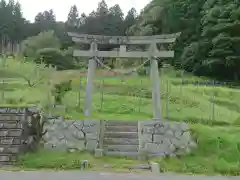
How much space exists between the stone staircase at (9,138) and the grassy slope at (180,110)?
42cm

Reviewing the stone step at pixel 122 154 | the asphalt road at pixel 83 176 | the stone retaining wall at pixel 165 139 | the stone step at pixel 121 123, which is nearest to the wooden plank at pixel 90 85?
the stone step at pixel 121 123

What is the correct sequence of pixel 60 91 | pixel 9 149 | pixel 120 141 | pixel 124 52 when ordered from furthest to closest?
pixel 60 91 < pixel 124 52 < pixel 120 141 < pixel 9 149

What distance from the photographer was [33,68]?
20.8 m

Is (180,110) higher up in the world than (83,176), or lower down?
higher up

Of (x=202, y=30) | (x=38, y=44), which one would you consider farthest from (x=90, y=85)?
(x=38, y=44)

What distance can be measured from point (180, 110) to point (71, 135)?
23.9 ft

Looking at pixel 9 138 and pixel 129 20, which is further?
pixel 129 20

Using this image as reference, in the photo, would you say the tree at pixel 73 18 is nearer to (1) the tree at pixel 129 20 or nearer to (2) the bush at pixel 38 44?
(1) the tree at pixel 129 20

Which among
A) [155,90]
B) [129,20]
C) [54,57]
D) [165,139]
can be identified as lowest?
[165,139]

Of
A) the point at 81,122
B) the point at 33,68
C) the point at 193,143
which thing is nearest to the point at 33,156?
the point at 81,122

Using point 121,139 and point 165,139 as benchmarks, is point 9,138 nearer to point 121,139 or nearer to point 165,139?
point 121,139

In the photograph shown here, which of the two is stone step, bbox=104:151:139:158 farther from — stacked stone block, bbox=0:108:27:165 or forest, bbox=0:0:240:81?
forest, bbox=0:0:240:81

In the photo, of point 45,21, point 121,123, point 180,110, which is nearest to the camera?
Result: point 121,123

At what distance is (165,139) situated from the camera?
39.0 ft
